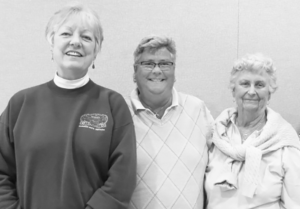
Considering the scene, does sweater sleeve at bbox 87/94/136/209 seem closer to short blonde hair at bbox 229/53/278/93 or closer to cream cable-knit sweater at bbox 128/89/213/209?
cream cable-knit sweater at bbox 128/89/213/209

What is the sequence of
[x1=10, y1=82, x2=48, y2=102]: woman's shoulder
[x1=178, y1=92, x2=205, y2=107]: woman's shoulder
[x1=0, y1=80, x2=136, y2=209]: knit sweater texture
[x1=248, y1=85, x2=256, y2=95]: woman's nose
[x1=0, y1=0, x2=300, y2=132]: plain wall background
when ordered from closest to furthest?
1. [x1=0, y1=80, x2=136, y2=209]: knit sweater texture
2. [x1=10, y1=82, x2=48, y2=102]: woman's shoulder
3. [x1=248, y1=85, x2=256, y2=95]: woman's nose
4. [x1=178, y1=92, x2=205, y2=107]: woman's shoulder
5. [x1=0, y1=0, x2=300, y2=132]: plain wall background

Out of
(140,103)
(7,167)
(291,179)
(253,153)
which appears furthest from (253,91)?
(7,167)

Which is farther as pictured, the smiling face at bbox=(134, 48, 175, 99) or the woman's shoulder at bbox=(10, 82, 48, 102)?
the smiling face at bbox=(134, 48, 175, 99)

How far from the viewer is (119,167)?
163 cm

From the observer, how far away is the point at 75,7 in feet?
5.44

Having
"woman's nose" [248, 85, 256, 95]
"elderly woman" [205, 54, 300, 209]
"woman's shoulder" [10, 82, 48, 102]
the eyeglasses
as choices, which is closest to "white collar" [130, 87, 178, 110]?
the eyeglasses

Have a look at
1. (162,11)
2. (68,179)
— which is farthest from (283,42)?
(68,179)

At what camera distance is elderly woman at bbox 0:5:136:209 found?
1565 mm

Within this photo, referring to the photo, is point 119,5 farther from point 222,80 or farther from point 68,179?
point 68,179

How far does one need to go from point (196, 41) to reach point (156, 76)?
830 millimetres

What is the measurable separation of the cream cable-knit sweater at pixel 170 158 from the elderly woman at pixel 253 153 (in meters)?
0.10

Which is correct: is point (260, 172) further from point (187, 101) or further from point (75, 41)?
point (75, 41)

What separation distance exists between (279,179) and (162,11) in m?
1.49

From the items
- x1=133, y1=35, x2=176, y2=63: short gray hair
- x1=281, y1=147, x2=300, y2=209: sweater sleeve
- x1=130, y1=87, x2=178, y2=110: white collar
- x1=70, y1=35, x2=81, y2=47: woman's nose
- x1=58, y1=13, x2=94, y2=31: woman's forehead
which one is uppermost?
x1=58, y1=13, x2=94, y2=31: woman's forehead
